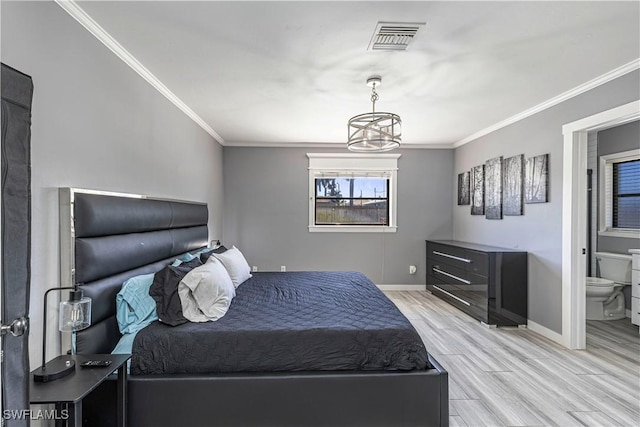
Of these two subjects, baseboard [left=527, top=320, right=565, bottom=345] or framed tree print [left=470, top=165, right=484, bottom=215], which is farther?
framed tree print [left=470, top=165, right=484, bottom=215]

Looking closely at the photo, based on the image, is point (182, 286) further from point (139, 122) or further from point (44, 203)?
point (139, 122)

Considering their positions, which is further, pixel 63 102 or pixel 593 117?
pixel 593 117

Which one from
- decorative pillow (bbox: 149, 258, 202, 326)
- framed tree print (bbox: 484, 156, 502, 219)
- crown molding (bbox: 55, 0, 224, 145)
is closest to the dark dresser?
framed tree print (bbox: 484, 156, 502, 219)

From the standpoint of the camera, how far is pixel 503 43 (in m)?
2.28

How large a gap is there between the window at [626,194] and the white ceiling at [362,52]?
1904mm

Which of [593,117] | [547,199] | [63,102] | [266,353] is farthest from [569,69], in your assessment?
[63,102]

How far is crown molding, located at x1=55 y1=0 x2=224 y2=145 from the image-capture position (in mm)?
1869

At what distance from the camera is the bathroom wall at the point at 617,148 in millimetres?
4156

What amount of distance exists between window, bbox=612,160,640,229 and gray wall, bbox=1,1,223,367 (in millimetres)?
5540

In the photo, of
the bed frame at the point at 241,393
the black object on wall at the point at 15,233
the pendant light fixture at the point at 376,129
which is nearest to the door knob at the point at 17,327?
the black object on wall at the point at 15,233

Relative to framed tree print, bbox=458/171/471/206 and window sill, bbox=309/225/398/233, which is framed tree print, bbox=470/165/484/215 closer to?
framed tree print, bbox=458/171/471/206

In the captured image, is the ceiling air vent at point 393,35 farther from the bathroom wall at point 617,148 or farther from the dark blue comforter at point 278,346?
the bathroom wall at point 617,148

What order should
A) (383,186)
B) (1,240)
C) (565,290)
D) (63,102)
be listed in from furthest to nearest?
(383,186), (565,290), (63,102), (1,240)

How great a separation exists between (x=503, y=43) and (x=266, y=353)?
2.53m
